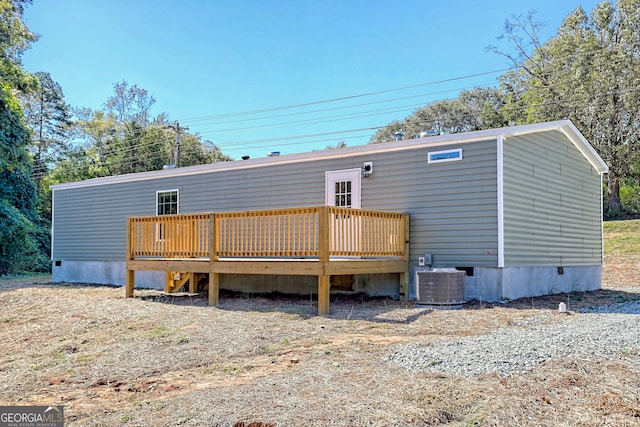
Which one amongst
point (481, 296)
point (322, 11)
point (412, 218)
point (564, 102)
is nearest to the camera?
point (481, 296)

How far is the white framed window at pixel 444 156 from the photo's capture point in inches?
360

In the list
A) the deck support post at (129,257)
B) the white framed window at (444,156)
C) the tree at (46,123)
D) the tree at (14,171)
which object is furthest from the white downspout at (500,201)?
the tree at (46,123)

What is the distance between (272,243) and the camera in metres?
8.94

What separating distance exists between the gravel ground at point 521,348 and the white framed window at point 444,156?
353cm

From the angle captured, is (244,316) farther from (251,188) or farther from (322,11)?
(322,11)

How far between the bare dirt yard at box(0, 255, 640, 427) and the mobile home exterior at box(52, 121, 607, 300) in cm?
117

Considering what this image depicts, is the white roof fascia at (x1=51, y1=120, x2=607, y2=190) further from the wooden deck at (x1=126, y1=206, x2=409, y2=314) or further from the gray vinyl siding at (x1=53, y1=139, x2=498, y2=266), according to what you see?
the wooden deck at (x1=126, y1=206, x2=409, y2=314)

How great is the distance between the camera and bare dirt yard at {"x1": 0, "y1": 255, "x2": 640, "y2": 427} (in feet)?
11.1

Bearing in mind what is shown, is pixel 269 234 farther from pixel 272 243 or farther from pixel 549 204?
pixel 549 204

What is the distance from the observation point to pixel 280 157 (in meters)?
11.1

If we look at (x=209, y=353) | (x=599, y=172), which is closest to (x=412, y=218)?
(x=209, y=353)

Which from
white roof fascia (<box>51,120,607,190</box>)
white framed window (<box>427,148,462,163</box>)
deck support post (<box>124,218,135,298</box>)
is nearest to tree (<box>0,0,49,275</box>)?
white roof fascia (<box>51,120,607,190</box>)

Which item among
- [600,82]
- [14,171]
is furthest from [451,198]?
[14,171]

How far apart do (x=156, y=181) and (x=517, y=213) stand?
853 centimetres
